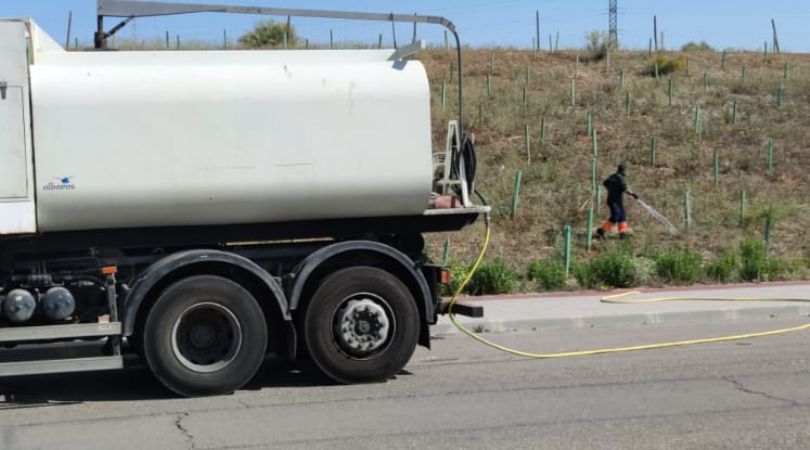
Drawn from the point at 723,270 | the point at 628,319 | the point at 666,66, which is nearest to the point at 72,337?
the point at 628,319

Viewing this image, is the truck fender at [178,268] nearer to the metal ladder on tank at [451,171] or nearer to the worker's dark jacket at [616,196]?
the metal ladder on tank at [451,171]

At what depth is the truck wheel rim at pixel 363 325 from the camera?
29.1ft

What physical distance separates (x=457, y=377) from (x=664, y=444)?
2.96 meters

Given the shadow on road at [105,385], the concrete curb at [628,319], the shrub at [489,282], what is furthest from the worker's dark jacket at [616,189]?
the shadow on road at [105,385]

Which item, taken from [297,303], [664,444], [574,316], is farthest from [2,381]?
[574,316]

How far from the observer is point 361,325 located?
8914 mm

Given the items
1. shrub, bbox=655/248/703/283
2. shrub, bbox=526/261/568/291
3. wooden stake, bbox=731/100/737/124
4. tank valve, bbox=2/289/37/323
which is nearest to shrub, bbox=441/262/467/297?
shrub, bbox=526/261/568/291

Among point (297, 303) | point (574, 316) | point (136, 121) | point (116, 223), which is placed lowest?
point (574, 316)

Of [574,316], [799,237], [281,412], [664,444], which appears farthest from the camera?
[799,237]

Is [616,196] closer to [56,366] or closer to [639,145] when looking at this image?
[639,145]

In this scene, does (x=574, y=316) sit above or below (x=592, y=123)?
below

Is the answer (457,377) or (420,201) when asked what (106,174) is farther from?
(457,377)

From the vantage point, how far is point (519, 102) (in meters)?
31.7

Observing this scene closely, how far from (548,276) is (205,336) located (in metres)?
9.07
